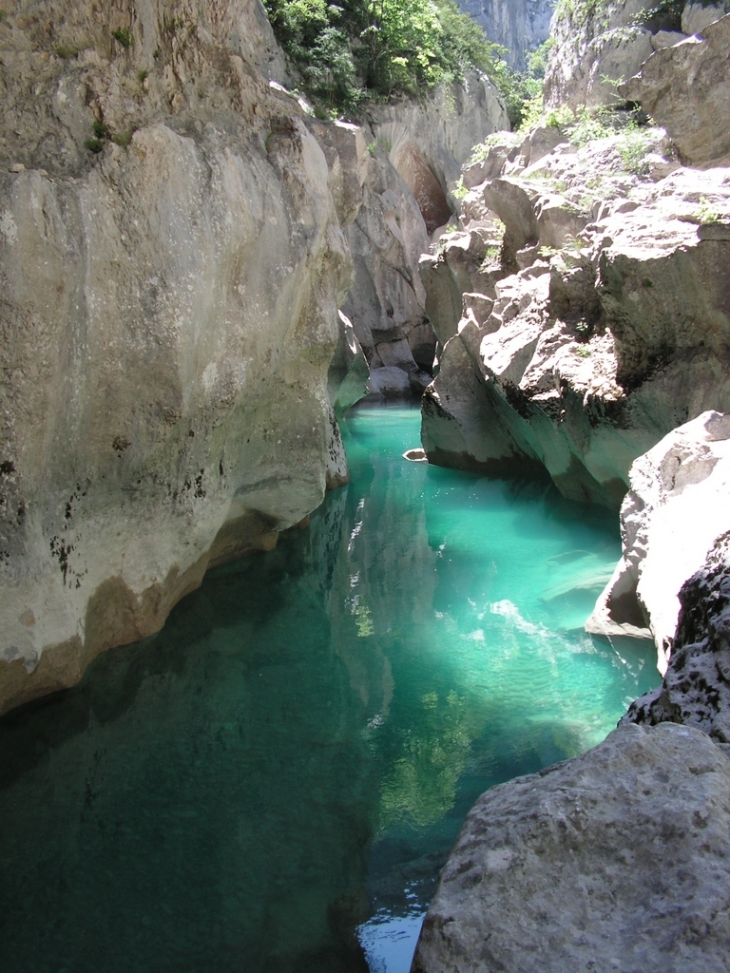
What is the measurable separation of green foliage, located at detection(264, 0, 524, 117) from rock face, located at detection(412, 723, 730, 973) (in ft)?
71.6

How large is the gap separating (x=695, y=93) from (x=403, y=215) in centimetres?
1551

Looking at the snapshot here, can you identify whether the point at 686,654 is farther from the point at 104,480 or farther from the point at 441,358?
the point at 441,358

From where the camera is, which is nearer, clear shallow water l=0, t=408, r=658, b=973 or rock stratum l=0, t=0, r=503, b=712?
clear shallow water l=0, t=408, r=658, b=973

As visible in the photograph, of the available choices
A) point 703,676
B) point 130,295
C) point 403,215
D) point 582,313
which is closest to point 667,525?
point 703,676

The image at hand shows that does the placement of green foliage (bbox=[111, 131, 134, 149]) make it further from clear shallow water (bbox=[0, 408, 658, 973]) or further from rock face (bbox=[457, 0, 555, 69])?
rock face (bbox=[457, 0, 555, 69])

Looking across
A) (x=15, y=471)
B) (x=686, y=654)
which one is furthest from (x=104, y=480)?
(x=686, y=654)

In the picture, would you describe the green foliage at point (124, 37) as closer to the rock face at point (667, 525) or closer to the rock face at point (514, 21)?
the rock face at point (667, 525)

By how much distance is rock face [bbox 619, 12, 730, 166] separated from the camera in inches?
481

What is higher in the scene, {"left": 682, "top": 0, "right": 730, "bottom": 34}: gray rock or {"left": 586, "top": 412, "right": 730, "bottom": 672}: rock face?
{"left": 682, "top": 0, "right": 730, "bottom": 34}: gray rock

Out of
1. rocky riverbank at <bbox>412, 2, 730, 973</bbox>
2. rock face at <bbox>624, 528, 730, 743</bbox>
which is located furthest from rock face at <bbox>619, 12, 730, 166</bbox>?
rock face at <bbox>624, 528, 730, 743</bbox>

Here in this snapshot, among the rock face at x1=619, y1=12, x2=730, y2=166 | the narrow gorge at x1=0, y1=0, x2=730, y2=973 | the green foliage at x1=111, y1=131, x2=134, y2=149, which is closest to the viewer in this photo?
the narrow gorge at x1=0, y1=0, x2=730, y2=973

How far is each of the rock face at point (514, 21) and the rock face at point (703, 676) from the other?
49.9 meters

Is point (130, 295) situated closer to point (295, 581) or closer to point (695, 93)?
point (295, 581)

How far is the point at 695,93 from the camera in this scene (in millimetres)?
12531
